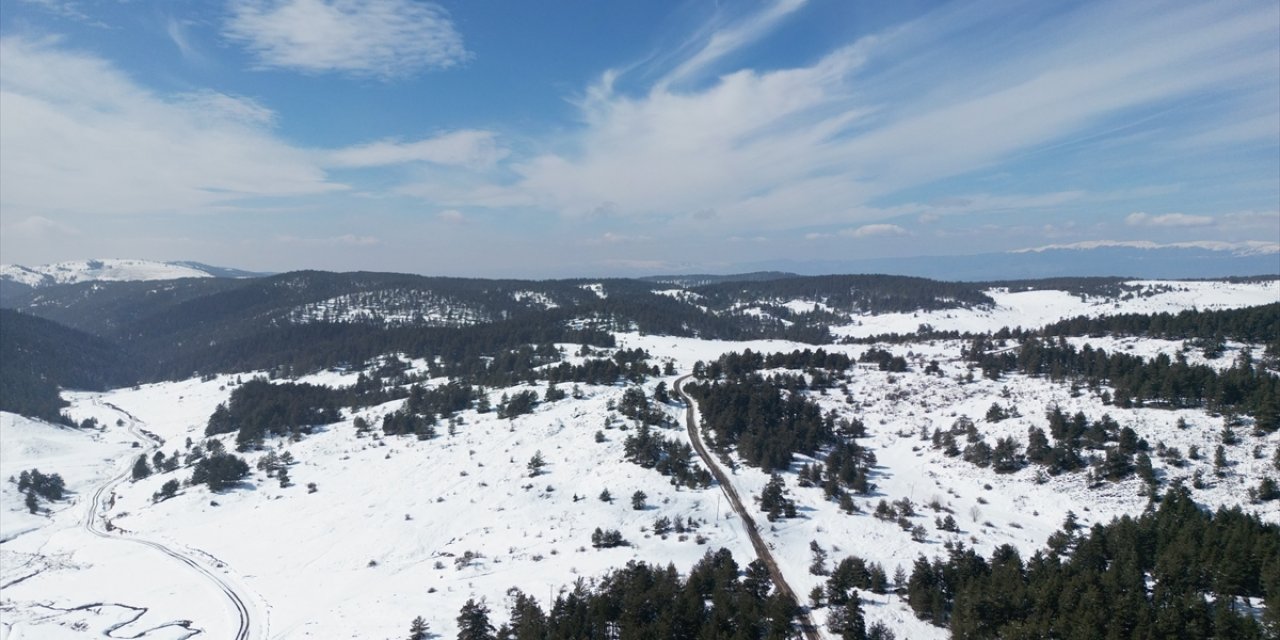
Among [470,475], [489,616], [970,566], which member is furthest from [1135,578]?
[470,475]

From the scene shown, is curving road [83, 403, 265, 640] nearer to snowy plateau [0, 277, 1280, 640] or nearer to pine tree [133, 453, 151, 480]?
snowy plateau [0, 277, 1280, 640]

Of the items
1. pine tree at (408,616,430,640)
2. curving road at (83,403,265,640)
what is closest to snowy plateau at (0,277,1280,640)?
curving road at (83,403,265,640)

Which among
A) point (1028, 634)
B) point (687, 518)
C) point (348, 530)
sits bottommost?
point (348, 530)

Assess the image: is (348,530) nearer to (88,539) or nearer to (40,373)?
(88,539)

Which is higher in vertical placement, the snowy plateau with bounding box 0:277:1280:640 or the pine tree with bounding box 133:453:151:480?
the snowy plateau with bounding box 0:277:1280:640

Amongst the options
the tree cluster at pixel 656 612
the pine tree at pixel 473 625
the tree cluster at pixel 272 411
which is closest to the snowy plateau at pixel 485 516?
the pine tree at pixel 473 625
